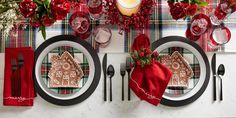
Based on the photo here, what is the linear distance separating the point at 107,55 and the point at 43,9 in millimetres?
542

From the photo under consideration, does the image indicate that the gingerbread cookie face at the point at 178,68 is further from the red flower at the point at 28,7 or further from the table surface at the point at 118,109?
the red flower at the point at 28,7

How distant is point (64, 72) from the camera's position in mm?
1756

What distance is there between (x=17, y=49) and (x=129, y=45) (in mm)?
647

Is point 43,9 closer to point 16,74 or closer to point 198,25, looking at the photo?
point 16,74

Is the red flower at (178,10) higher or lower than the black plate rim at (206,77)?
higher

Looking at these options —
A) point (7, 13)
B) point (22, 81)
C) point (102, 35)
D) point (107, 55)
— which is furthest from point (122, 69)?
point (7, 13)

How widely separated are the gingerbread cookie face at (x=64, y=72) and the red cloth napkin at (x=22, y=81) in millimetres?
116

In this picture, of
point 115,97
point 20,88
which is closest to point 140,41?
point 115,97

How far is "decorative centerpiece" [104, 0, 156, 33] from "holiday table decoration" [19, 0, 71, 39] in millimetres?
363

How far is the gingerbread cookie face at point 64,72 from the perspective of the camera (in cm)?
175

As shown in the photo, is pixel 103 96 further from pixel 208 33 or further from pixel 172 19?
pixel 208 33

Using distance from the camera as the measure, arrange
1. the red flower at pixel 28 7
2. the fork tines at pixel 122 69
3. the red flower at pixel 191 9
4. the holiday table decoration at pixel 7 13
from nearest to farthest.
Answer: the red flower at pixel 28 7, the holiday table decoration at pixel 7 13, the red flower at pixel 191 9, the fork tines at pixel 122 69

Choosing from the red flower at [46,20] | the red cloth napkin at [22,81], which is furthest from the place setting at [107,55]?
the red flower at [46,20]

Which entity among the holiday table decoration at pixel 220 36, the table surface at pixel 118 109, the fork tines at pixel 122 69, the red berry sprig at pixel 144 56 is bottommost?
the table surface at pixel 118 109
